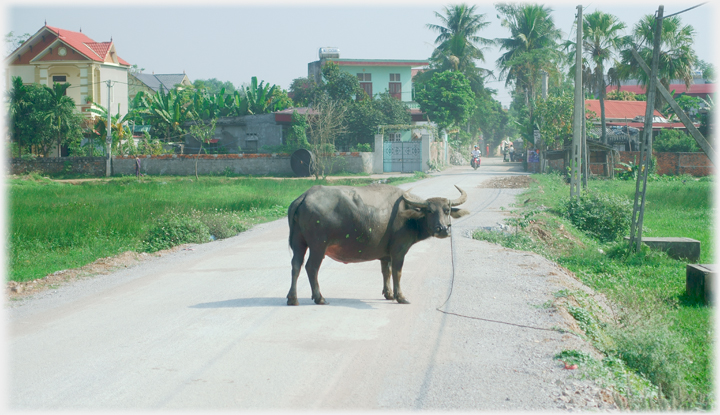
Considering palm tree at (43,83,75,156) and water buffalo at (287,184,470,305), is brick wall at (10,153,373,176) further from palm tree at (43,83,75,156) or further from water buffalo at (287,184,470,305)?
water buffalo at (287,184,470,305)

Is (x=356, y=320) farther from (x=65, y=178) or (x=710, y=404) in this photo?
(x=65, y=178)

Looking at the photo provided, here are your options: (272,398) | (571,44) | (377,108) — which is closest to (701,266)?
(272,398)

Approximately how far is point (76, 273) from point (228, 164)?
2785 cm

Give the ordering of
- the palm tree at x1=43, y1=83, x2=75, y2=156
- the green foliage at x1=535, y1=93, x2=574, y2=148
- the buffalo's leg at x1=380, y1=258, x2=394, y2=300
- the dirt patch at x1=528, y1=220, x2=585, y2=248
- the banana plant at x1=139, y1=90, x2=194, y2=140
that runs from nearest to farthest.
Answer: the buffalo's leg at x1=380, y1=258, x2=394, y2=300 → the dirt patch at x1=528, y1=220, x2=585, y2=248 → the green foliage at x1=535, y1=93, x2=574, y2=148 → the palm tree at x1=43, y1=83, x2=75, y2=156 → the banana plant at x1=139, y1=90, x2=194, y2=140

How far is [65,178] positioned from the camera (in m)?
35.4

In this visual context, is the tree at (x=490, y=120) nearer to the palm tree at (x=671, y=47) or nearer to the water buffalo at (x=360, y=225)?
the palm tree at (x=671, y=47)

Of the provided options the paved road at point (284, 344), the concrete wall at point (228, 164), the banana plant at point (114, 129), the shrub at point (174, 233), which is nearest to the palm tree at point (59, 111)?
the banana plant at point (114, 129)

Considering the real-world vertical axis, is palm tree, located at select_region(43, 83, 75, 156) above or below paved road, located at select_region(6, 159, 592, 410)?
above

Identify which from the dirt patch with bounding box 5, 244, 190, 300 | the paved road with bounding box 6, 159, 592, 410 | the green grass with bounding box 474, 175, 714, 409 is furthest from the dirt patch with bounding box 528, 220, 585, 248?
the dirt patch with bounding box 5, 244, 190, 300

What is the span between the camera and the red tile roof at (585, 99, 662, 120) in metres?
42.6

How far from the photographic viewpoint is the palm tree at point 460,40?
2047 inches

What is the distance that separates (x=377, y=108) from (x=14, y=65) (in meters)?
26.8

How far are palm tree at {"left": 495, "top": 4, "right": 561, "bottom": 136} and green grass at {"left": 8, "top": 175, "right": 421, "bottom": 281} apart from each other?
28776 millimetres

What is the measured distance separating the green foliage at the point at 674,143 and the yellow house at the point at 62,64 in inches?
1414
